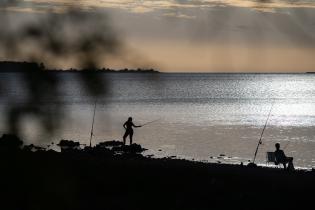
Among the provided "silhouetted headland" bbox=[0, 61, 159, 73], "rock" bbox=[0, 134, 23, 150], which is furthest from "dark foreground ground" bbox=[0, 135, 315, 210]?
Result: "silhouetted headland" bbox=[0, 61, 159, 73]

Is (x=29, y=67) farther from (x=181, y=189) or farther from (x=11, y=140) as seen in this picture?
(x=181, y=189)

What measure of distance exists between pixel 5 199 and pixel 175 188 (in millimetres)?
7846

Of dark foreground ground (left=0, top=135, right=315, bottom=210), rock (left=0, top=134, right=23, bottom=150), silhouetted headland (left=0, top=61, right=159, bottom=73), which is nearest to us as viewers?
silhouetted headland (left=0, top=61, right=159, bottom=73)

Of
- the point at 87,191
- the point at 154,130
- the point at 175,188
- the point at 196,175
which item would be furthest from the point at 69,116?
the point at 154,130

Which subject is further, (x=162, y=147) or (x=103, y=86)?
(x=162, y=147)

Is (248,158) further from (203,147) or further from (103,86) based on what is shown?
(103,86)

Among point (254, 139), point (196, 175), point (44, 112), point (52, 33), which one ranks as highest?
point (254, 139)

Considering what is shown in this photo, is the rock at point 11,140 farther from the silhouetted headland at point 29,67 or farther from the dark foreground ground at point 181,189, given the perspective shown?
the dark foreground ground at point 181,189

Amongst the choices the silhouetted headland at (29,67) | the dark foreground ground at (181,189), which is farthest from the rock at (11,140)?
the dark foreground ground at (181,189)

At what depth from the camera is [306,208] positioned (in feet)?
48.9

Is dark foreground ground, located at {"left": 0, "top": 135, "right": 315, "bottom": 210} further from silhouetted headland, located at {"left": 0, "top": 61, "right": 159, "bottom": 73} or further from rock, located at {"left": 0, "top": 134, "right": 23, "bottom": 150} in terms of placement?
silhouetted headland, located at {"left": 0, "top": 61, "right": 159, "bottom": 73}

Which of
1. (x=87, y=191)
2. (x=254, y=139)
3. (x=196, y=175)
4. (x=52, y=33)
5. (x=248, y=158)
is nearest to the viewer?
(x=52, y=33)

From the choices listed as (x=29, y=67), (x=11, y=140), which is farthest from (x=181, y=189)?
(x=29, y=67)

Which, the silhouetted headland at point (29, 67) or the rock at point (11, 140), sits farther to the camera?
the rock at point (11, 140)
